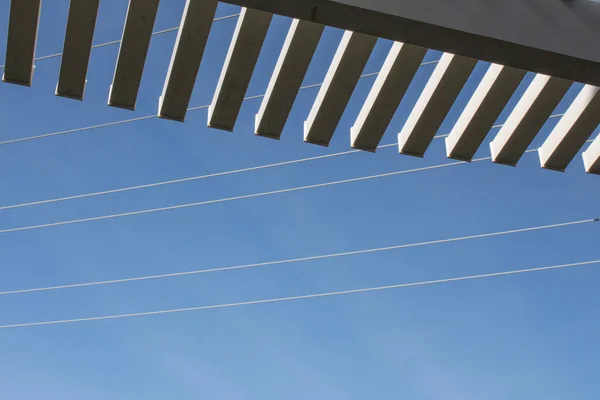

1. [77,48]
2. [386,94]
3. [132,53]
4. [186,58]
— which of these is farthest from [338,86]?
[77,48]

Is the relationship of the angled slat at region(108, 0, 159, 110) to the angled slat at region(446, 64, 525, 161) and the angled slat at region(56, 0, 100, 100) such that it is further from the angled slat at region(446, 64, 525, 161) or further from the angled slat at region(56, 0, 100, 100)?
→ the angled slat at region(446, 64, 525, 161)

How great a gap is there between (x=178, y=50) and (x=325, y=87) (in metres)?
0.34

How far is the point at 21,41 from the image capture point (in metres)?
1.51

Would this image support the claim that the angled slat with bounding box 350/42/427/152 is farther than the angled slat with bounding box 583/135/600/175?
No

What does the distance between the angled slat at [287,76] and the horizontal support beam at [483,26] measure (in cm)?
19

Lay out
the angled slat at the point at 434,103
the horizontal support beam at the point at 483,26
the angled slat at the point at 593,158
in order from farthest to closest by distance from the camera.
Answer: the angled slat at the point at 593,158 < the angled slat at the point at 434,103 < the horizontal support beam at the point at 483,26

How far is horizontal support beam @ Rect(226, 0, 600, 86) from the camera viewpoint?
131 cm

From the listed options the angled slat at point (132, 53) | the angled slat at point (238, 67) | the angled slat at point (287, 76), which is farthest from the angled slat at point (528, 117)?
the angled slat at point (132, 53)

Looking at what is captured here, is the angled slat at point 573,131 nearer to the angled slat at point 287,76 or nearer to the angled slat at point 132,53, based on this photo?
the angled slat at point 287,76

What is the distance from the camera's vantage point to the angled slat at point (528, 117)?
5.40 feet

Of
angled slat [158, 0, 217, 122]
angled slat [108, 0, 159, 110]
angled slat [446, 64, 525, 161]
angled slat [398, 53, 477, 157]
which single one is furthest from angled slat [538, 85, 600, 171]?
angled slat [108, 0, 159, 110]

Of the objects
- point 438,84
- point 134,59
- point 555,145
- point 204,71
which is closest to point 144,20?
point 134,59

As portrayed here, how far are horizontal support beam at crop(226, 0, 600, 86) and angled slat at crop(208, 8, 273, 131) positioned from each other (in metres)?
0.20

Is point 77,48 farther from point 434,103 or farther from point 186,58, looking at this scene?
point 434,103
